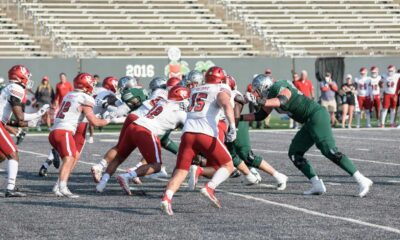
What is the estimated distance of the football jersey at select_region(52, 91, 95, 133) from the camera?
Answer: 38.9 feet

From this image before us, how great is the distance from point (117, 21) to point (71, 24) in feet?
5.61

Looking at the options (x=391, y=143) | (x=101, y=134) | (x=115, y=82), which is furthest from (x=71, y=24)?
(x=115, y=82)

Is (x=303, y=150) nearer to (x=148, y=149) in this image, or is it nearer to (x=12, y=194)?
(x=148, y=149)

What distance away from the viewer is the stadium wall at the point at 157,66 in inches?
1271

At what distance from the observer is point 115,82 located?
49.1ft

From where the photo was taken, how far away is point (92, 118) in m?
11.7

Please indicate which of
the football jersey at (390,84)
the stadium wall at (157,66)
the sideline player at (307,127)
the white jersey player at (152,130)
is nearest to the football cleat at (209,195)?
the sideline player at (307,127)

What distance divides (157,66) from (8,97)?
70.0ft

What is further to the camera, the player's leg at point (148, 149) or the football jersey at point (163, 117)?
the football jersey at point (163, 117)

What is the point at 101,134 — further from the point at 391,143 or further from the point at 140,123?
the point at 140,123

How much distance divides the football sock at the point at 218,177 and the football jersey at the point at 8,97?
2.85 metres

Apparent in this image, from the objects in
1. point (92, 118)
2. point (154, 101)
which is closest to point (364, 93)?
point (154, 101)

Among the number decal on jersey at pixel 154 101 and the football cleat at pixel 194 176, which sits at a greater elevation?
the number decal on jersey at pixel 154 101

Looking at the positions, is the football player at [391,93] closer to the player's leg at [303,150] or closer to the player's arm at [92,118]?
the player's leg at [303,150]
